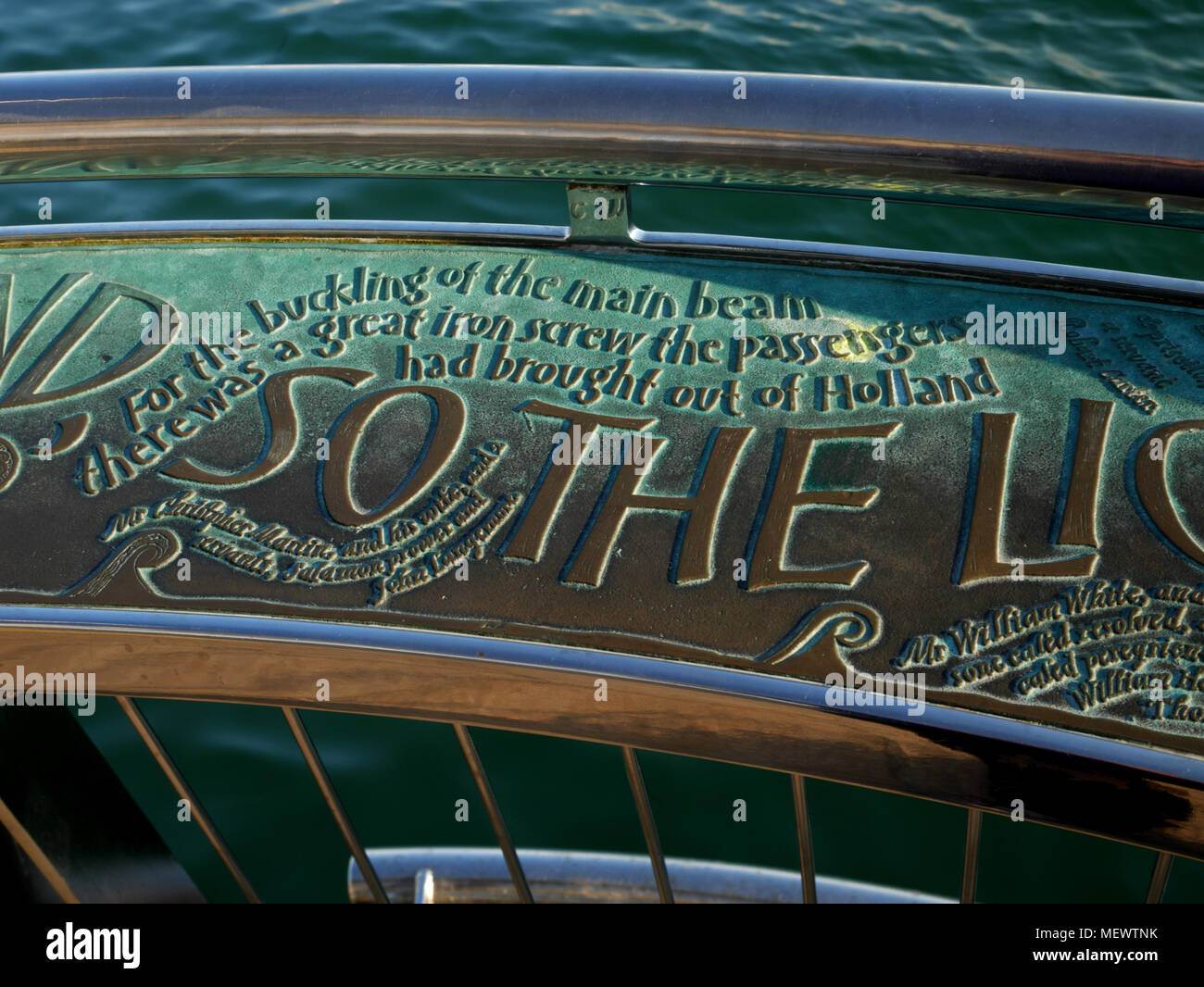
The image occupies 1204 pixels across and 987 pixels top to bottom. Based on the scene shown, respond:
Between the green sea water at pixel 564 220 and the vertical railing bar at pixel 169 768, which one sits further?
the green sea water at pixel 564 220

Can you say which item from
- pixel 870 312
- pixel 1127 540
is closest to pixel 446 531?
pixel 870 312

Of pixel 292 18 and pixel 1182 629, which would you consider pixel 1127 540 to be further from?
pixel 292 18

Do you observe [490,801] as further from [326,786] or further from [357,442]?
[357,442]

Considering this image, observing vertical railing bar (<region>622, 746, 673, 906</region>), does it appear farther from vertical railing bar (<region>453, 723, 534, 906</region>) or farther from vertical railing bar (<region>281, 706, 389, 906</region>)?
vertical railing bar (<region>281, 706, 389, 906</region>)

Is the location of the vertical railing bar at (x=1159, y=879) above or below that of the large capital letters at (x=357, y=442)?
below
